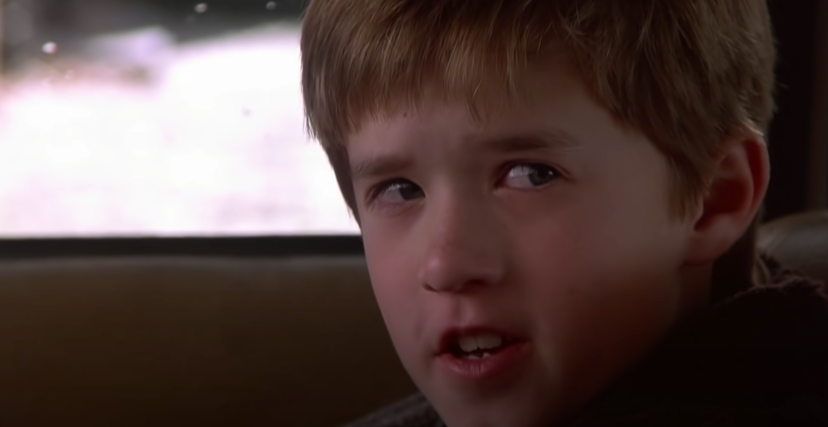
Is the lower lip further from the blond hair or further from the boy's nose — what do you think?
the blond hair

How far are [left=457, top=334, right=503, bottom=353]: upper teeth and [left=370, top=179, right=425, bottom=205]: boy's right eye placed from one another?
11cm

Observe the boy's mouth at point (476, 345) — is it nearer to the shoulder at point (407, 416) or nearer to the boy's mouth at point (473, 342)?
the boy's mouth at point (473, 342)

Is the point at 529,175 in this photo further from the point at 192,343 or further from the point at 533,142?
the point at 192,343

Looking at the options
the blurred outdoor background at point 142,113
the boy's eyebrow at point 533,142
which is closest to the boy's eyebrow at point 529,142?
the boy's eyebrow at point 533,142

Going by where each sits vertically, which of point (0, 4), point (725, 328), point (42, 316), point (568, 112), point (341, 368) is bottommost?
point (341, 368)

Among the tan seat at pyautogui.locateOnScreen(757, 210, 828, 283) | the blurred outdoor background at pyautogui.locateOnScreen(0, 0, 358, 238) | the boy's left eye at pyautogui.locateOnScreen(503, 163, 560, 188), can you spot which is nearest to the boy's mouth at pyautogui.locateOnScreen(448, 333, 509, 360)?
the boy's left eye at pyautogui.locateOnScreen(503, 163, 560, 188)

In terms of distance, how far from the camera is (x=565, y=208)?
2.14ft

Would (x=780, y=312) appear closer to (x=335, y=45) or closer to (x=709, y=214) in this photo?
(x=709, y=214)

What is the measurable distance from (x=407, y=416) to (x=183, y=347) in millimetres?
462

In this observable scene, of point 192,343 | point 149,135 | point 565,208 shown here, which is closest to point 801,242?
point 565,208

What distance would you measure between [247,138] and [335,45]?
3.08 feet

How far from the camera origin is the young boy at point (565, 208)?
2.08 feet

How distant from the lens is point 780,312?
657 millimetres

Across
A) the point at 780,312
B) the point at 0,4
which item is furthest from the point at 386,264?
the point at 0,4
